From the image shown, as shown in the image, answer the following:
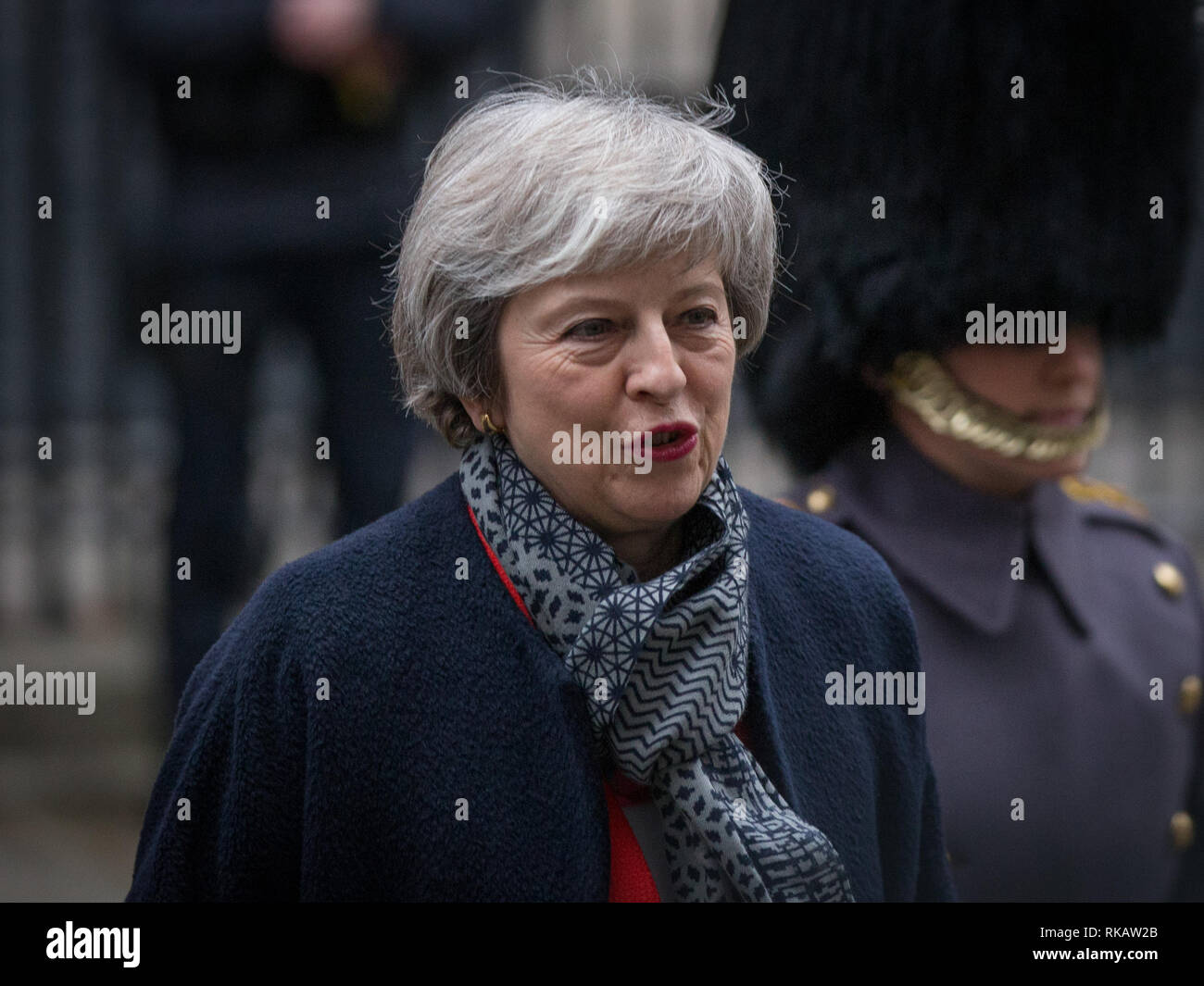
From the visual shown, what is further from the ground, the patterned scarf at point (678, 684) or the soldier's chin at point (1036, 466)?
the soldier's chin at point (1036, 466)

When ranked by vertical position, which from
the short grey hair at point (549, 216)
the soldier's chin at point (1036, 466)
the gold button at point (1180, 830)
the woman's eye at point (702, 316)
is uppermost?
the short grey hair at point (549, 216)

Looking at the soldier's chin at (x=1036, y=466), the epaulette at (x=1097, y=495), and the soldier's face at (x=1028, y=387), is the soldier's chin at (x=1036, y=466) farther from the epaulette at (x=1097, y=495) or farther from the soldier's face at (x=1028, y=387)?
the epaulette at (x=1097, y=495)

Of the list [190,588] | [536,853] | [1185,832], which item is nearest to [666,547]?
[536,853]

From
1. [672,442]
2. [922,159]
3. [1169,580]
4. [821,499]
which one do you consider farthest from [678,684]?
[1169,580]

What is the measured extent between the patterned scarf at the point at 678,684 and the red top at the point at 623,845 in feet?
0.07

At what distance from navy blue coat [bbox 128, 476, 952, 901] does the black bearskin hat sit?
84 centimetres

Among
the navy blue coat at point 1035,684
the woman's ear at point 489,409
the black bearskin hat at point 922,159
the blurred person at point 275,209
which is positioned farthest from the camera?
the blurred person at point 275,209

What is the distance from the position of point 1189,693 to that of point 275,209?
235cm

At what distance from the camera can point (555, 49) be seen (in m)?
7.40

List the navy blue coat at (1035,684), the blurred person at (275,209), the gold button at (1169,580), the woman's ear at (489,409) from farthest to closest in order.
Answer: the blurred person at (275,209) < the gold button at (1169,580) < the navy blue coat at (1035,684) < the woman's ear at (489,409)

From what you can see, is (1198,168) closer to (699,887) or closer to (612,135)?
(612,135)

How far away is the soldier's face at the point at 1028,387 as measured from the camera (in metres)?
2.87

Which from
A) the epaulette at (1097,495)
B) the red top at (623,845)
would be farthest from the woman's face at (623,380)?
the epaulette at (1097,495)

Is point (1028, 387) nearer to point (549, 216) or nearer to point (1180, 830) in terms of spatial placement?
point (1180, 830)
